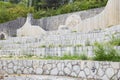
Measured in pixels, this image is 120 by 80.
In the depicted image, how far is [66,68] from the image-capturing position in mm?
12125

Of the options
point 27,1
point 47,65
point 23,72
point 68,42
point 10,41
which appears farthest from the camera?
point 27,1

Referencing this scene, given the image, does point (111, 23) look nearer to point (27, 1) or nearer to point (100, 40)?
point (100, 40)

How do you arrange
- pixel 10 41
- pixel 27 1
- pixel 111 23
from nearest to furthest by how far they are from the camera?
1. pixel 111 23
2. pixel 10 41
3. pixel 27 1

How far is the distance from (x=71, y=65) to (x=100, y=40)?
303 centimetres

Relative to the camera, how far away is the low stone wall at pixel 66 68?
10.6m

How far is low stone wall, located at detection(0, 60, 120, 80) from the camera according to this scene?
10.6 m

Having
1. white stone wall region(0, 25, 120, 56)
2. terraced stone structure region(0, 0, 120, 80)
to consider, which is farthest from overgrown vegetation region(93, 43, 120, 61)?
white stone wall region(0, 25, 120, 56)

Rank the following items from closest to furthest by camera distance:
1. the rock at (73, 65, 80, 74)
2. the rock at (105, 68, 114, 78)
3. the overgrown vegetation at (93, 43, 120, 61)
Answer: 1. the rock at (105, 68, 114, 78)
2. the overgrown vegetation at (93, 43, 120, 61)
3. the rock at (73, 65, 80, 74)

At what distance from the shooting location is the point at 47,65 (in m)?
12.9

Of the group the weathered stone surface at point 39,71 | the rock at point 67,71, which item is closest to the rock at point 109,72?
the rock at point 67,71

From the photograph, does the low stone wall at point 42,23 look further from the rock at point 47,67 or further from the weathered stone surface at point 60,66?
the weathered stone surface at point 60,66

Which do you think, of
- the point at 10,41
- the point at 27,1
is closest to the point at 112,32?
the point at 10,41

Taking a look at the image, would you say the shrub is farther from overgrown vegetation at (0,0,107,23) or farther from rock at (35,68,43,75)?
overgrown vegetation at (0,0,107,23)

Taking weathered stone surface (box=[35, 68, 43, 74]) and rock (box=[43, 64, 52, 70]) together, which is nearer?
rock (box=[43, 64, 52, 70])
